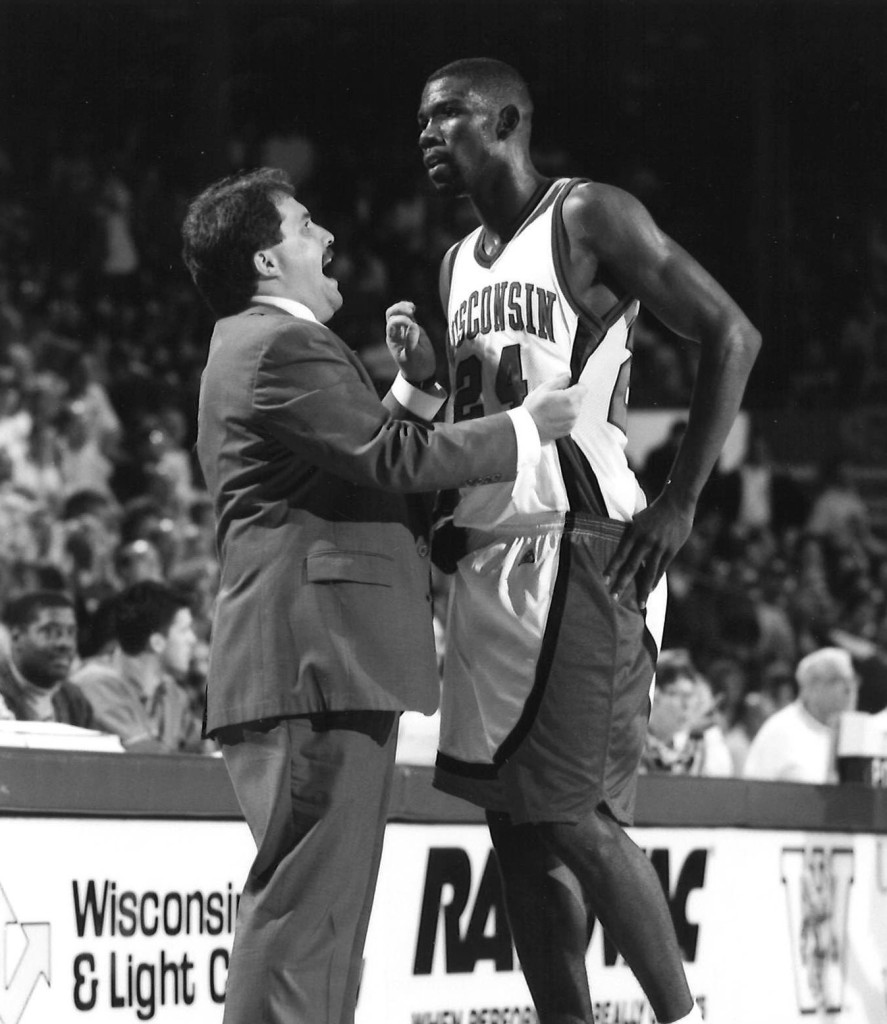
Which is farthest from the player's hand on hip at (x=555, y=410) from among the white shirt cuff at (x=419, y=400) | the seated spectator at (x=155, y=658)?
the seated spectator at (x=155, y=658)

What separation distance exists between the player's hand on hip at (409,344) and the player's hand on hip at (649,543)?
0.55m

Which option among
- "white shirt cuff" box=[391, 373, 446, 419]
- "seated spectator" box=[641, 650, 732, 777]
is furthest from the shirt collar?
"seated spectator" box=[641, 650, 732, 777]

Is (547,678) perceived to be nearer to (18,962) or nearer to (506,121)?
(506,121)

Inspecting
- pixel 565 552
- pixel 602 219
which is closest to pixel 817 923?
pixel 565 552

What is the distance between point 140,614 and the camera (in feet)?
20.9

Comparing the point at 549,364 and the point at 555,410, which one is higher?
the point at 549,364

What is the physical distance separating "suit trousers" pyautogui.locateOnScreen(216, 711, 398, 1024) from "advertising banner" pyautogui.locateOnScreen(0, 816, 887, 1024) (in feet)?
2.63

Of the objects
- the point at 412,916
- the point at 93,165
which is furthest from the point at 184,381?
the point at 412,916

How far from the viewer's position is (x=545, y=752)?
10.6ft

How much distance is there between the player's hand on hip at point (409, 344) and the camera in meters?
3.45

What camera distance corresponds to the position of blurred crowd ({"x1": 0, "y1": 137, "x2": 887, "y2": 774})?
7459 millimetres

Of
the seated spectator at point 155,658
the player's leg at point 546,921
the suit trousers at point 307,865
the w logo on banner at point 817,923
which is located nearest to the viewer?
the suit trousers at point 307,865

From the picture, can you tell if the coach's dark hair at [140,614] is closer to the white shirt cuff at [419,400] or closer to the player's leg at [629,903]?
the white shirt cuff at [419,400]

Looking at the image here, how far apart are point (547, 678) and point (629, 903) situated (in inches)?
17.1
